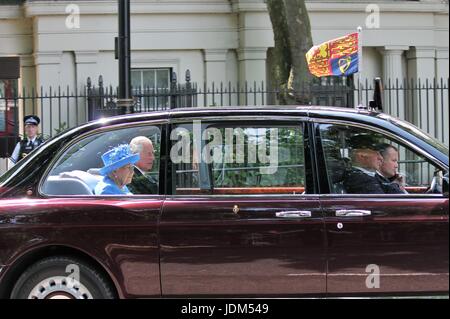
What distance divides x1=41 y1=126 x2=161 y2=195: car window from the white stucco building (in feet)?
30.3

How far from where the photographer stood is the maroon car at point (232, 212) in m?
4.45

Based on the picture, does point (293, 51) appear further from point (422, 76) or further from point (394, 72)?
point (422, 76)

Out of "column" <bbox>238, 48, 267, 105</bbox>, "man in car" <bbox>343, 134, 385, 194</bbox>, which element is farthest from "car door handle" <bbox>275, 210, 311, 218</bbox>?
"column" <bbox>238, 48, 267, 105</bbox>

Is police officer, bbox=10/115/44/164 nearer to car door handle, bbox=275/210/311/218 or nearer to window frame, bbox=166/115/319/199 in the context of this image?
window frame, bbox=166/115/319/199

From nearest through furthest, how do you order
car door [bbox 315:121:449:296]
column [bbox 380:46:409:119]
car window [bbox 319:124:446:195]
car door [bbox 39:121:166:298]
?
car door [bbox 315:121:449:296], car door [bbox 39:121:166:298], car window [bbox 319:124:446:195], column [bbox 380:46:409:119]

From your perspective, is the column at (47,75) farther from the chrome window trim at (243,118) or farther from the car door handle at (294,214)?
the car door handle at (294,214)

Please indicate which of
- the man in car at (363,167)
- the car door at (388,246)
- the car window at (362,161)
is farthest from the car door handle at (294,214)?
the man in car at (363,167)

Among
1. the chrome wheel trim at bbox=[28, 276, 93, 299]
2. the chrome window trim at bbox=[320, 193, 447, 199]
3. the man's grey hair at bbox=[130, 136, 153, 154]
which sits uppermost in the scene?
the man's grey hair at bbox=[130, 136, 153, 154]

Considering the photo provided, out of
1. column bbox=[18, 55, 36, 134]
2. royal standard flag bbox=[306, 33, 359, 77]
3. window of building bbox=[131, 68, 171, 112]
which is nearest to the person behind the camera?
royal standard flag bbox=[306, 33, 359, 77]

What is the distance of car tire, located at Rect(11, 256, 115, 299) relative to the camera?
461 cm

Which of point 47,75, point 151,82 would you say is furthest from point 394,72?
point 47,75

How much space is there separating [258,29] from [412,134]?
981 centimetres

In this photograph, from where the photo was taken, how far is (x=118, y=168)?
194 inches
